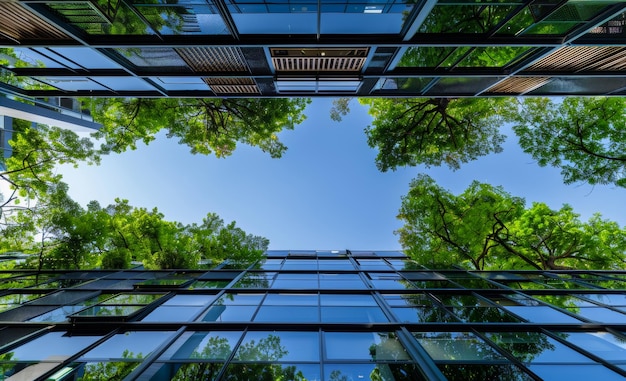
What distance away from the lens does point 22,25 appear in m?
7.30

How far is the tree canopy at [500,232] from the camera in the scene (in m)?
19.0

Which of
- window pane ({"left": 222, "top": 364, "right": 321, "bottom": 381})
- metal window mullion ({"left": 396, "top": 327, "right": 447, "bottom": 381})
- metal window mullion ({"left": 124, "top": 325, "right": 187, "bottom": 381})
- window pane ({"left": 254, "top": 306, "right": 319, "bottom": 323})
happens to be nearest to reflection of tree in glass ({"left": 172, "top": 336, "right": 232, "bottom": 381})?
window pane ({"left": 222, "top": 364, "right": 321, "bottom": 381})

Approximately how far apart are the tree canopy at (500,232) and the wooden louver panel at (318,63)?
12.1 meters

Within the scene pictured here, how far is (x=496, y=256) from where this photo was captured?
21.6m

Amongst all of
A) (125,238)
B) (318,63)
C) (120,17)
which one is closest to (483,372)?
(318,63)

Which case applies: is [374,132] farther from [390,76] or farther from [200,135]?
[200,135]

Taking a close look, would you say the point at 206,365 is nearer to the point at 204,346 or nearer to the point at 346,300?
the point at 204,346

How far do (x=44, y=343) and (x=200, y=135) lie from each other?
17.3m

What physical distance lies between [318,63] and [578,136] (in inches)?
730

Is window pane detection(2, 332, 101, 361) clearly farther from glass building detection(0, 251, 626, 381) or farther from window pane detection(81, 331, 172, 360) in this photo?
window pane detection(81, 331, 172, 360)

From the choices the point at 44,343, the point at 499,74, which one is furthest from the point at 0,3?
the point at 499,74

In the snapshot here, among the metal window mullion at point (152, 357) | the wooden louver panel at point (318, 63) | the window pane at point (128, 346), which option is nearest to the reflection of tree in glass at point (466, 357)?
the metal window mullion at point (152, 357)

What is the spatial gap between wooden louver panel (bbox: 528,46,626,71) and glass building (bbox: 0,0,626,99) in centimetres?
3

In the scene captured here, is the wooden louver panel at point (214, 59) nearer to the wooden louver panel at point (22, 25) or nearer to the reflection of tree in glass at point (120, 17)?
the reflection of tree in glass at point (120, 17)
